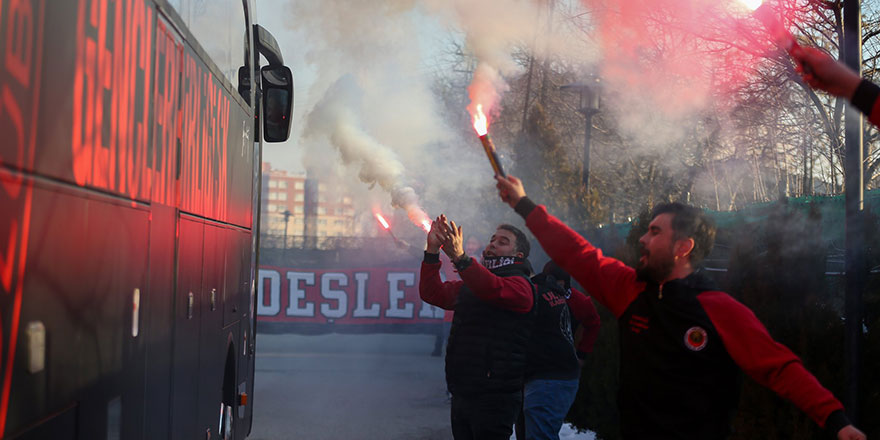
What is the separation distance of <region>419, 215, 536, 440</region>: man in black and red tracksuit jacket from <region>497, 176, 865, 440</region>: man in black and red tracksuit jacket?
168cm

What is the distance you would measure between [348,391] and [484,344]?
7323mm

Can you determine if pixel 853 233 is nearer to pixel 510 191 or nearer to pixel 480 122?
pixel 480 122

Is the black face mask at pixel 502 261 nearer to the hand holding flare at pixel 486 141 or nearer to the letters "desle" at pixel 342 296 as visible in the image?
the hand holding flare at pixel 486 141

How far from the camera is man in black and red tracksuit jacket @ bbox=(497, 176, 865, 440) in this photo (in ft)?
10.8

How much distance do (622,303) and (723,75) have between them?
11.1 metres

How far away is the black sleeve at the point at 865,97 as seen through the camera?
9.02 feet

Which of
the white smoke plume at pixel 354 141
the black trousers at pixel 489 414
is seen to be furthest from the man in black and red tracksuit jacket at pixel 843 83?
the white smoke plume at pixel 354 141

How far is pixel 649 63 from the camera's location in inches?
635

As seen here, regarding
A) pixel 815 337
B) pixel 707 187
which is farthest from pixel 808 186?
pixel 815 337

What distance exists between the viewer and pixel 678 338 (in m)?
3.42

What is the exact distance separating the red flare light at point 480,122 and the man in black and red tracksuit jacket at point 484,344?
118 cm

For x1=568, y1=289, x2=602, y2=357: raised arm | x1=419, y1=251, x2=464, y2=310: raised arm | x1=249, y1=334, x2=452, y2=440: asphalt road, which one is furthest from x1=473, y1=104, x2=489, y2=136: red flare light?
x1=249, y1=334, x2=452, y2=440: asphalt road

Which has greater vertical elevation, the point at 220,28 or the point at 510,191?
the point at 220,28

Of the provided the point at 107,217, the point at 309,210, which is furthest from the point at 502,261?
the point at 309,210
